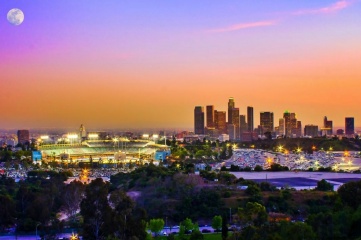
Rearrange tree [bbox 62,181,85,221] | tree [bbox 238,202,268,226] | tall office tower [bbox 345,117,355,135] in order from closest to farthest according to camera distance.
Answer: tree [bbox 238,202,268,226] → tree [bbox 62,181,85,221] → tall office tower [bbox 345,117,355,135]

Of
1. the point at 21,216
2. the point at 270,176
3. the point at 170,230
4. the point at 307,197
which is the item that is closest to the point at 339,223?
the point at 170,230

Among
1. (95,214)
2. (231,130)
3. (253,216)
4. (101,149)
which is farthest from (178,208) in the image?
(231,130)

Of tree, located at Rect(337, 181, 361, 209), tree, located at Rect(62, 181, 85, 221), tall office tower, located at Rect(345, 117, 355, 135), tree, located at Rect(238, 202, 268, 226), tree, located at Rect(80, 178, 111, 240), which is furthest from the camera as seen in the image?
tall office tower, located at Rect(345, 117, 355, 135)

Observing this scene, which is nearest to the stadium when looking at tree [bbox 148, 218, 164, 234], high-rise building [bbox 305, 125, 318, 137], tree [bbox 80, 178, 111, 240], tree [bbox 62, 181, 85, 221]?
tree [bbox 62, 181, 85, 221]

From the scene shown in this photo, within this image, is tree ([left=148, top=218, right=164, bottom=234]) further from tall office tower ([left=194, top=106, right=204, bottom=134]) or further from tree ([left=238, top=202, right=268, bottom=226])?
tall office tower ([left=194, top=106, right=204, bottom=134])

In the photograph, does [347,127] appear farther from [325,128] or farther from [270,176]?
[270,176]

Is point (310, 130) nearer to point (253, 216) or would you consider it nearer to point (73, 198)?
point (73, 198)

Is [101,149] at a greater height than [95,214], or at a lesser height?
lesser

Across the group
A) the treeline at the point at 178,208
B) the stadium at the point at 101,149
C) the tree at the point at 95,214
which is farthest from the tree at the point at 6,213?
the stadium at the point at 101,149

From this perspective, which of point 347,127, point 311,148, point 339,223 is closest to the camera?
point 339,223

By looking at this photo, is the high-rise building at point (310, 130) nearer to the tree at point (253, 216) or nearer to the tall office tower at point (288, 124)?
the tall office tower at point (288, 124)

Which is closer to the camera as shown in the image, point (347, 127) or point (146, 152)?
point (146, 152)
